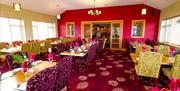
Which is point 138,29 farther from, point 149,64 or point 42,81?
point 42,81

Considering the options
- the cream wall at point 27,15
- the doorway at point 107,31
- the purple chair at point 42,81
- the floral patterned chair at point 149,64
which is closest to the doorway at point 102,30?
the doorway at point 107,31

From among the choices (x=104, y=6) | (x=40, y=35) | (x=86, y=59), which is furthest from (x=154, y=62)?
(x=40, y=35)

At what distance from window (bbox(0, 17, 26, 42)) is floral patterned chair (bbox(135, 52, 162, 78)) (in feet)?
19.7

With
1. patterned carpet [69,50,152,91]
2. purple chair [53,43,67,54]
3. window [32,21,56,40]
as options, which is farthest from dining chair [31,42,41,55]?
window [32,21,56,40]

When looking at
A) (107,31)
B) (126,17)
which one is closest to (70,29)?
(107,31)

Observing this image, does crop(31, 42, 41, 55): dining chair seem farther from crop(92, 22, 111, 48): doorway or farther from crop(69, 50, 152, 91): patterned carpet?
crop(92, 22, 111, 48): doorway

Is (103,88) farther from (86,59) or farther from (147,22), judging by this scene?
(147,22)

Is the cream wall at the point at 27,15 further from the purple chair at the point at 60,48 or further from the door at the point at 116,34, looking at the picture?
the door at the point at 116,34

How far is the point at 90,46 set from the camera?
3.95 metres

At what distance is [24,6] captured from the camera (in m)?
6.14

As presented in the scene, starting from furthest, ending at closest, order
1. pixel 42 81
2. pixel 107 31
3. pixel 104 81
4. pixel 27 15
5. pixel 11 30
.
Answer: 1. pixel 107 31
2. pixel 27 15
3. pixel 11 30
4. pixel 104 81
5. pixel 42 81

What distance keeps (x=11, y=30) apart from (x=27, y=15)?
1.24 metres

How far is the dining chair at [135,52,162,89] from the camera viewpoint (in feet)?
7.95

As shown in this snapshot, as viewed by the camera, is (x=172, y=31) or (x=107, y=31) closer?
(x=172, y=31)
